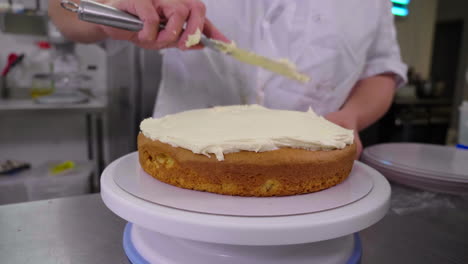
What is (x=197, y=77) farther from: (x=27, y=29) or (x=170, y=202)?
(x=27, y=29)

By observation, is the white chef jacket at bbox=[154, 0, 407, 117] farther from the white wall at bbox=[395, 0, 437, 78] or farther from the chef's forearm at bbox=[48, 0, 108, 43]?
the white wall at bbox=[395, 0, 437, 78]

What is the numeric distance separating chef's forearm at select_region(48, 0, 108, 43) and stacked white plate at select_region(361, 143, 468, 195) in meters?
0.73

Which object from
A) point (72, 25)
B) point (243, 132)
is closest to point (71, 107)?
point (72, 25)

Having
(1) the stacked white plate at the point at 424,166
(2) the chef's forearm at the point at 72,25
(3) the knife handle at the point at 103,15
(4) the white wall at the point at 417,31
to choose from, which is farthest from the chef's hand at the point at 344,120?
(4) the white wall at the point at 417,31

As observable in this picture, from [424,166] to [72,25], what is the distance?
35.2 inches

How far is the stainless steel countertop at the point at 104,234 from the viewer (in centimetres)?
44

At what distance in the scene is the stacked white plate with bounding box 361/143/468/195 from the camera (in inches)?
26.1

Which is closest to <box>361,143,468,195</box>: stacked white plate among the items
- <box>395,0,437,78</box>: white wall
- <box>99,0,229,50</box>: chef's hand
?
<box>99,0,229,50</box>: chef's hand

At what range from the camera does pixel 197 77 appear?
0.96 m

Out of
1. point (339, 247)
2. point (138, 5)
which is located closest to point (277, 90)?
point (138, 5)

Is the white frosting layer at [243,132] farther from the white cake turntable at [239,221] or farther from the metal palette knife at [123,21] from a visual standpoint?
the metal palette knife at [123,21]

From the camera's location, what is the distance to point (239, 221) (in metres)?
0.34

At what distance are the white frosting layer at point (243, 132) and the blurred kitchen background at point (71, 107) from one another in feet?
1.94

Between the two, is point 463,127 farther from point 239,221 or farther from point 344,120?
point 239,221
